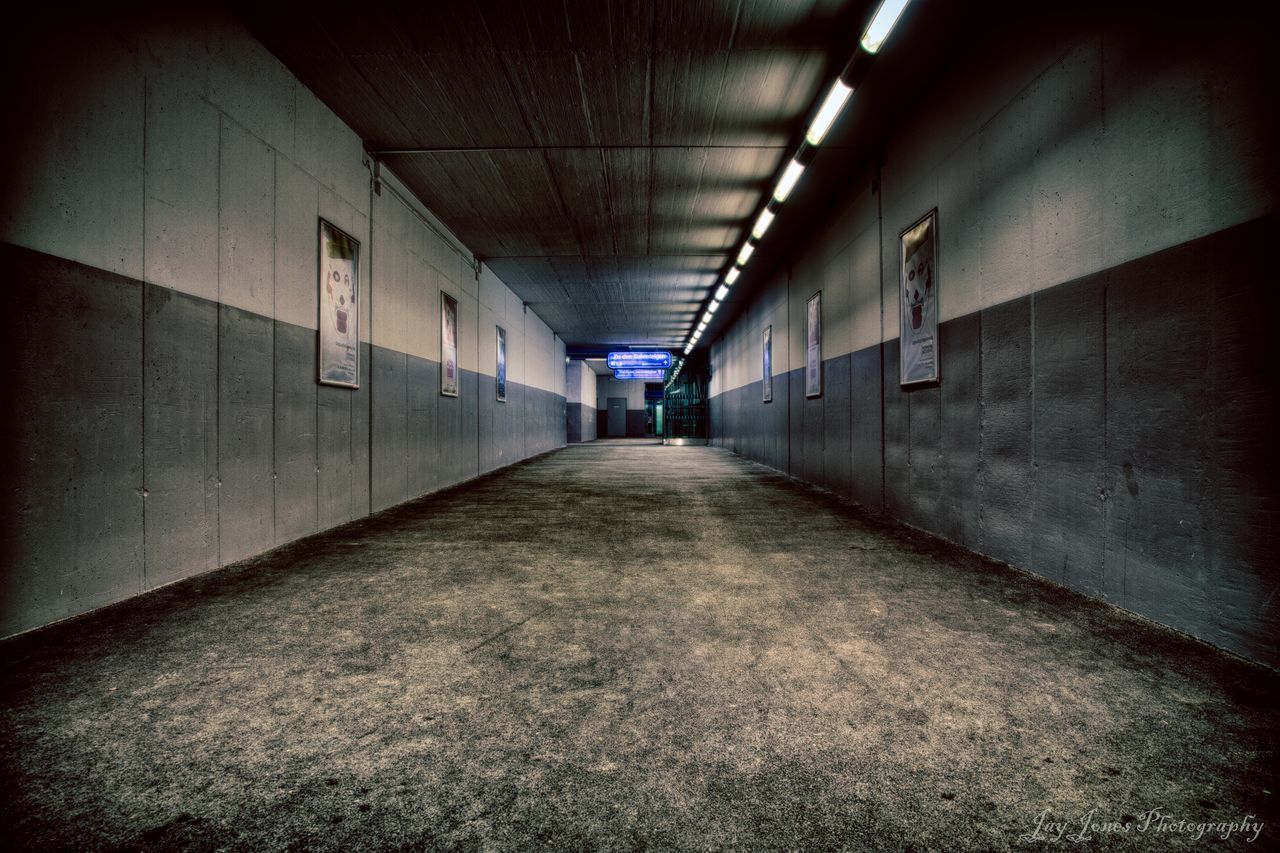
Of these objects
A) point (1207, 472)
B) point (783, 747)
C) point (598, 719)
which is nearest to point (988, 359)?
point (1207, 472)

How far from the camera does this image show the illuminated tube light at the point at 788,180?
217 inches

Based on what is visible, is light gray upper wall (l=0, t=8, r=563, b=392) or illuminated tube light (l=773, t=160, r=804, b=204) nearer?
light gray upper wall (l=0, t=8, r=563, b=392)

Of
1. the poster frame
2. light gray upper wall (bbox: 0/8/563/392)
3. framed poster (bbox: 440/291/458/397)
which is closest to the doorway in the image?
framed poster (bbox: 440/291/458/397)

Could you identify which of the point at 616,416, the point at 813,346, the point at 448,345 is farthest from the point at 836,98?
the point at 616,416

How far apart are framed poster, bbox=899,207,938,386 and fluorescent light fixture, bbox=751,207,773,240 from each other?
2051mm

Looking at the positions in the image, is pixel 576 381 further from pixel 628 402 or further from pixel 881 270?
pixel 881 270

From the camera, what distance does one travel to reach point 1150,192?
8.57 ft

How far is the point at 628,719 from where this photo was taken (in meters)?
1.77

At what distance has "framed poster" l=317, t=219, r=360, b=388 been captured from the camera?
4832mm

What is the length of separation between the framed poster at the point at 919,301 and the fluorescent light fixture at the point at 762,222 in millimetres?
2051

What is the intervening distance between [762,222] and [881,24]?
368 centimetres

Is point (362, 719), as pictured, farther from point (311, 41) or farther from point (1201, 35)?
point (311, 41)

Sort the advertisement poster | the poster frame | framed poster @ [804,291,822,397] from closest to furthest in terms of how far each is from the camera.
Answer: the poster frame, framed poster @ [804,291,822,397], the advertisement poster

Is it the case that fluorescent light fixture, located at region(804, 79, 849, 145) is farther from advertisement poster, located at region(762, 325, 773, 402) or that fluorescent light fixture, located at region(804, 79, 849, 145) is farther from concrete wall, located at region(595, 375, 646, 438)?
concrete wall, located at region(595, 375, 646, 438)
